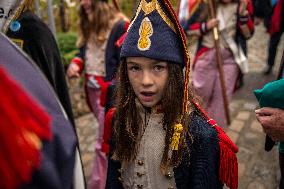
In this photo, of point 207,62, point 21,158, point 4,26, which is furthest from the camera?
point 207,62

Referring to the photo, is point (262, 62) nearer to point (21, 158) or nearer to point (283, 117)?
point (283, 117)

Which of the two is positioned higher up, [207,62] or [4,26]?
[4,26]

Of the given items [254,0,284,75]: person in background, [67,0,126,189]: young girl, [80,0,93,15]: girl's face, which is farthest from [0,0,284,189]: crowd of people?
[254,0,284,75]: person in background

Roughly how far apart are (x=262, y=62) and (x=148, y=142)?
21.4 feet

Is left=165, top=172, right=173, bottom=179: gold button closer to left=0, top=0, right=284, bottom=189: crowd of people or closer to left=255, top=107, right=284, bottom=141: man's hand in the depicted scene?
left=0, top=0, right=284, bottom=189: crowd of people

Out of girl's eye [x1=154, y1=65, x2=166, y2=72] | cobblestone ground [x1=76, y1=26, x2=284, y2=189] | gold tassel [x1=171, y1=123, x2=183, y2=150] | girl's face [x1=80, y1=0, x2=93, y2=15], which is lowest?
cobblestone ground [x1=76, y1=26, x2=284, y2=189]

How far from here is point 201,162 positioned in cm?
175

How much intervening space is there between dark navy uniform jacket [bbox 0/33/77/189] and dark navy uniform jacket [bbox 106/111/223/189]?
998mm

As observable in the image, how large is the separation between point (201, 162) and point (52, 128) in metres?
1.08

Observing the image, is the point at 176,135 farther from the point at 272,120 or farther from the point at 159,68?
the point at 272,120

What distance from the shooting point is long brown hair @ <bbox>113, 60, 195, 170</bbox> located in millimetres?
1802

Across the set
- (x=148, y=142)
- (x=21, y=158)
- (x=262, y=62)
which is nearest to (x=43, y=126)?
(x=21, y=158)

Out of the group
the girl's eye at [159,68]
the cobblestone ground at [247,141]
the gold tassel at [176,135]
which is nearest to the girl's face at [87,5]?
the cobblestone ground at [247,141]

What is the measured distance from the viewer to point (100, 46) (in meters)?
3.70
